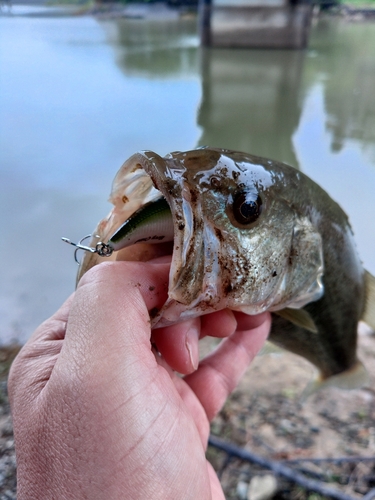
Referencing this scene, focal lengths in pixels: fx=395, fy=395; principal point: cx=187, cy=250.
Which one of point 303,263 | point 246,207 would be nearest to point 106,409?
point 246,207

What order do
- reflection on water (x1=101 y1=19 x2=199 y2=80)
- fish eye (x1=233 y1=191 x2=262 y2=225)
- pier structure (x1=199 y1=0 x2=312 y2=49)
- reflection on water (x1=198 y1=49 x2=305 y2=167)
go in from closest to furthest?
1. fish eye (x1=233 y1=191 x2=262 y2=225)
2. reflection on water (x1=198 y1=49 x2=305 y2=167)
3. reflection on water (x1=101 y1=19 x2=199 y2=80)
4. pier structure (x1=199 y1=0 x2=312 y2=49)

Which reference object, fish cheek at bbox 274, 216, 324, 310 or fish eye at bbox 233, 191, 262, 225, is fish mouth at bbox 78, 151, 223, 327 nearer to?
fish eye at bbox 233, 191, 262, 225

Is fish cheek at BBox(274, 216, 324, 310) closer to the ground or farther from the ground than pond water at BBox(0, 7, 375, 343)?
farther from the ground

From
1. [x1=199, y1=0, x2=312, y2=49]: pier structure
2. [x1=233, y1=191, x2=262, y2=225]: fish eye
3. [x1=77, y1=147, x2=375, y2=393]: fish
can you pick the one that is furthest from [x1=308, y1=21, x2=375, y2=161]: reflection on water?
[x1=233, y1=191, x2=262, y2=225]: fish eye

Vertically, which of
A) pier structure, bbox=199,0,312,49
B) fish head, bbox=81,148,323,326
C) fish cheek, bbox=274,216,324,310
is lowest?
fish cheek, bbox=274,216,324,310

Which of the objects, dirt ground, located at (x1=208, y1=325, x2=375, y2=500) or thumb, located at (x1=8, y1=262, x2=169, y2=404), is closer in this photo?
thumb, located at (x1=8, y1=262, x2=169, y2=404)

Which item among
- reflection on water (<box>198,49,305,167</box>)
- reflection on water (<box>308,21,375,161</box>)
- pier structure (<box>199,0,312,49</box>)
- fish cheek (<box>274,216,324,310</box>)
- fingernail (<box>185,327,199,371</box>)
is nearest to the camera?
fingernail (<box>185,327,199,371</box>)

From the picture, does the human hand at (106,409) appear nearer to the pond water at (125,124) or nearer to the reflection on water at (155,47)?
the pond water at (125,124)
